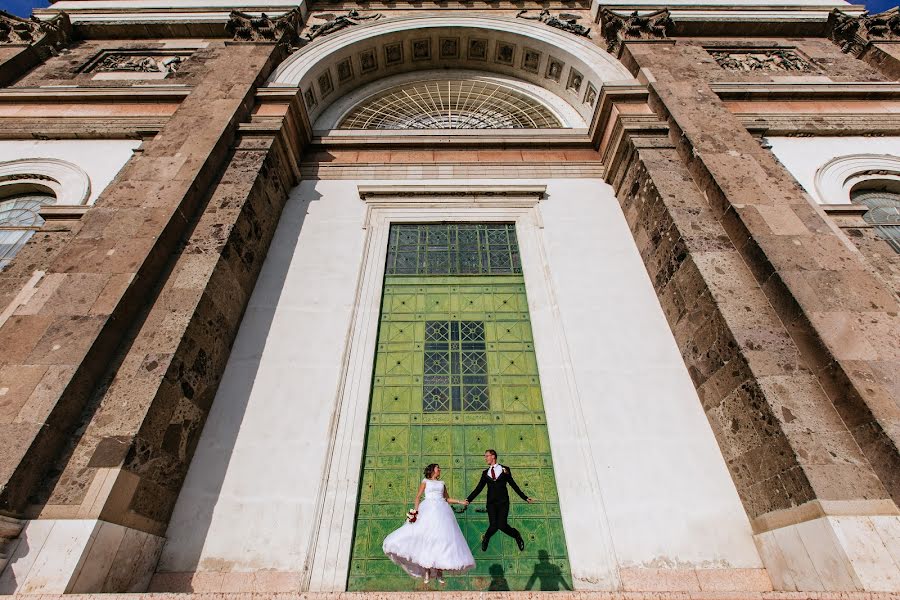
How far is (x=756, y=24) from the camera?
11.5m

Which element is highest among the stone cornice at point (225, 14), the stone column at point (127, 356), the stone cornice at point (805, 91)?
the stone cornice at point (225, 14)

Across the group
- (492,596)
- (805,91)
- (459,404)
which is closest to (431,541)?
(492,596)

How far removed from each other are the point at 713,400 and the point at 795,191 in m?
3.47

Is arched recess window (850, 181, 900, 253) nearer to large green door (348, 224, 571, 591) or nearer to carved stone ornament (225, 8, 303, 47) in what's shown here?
large green door (348, 224, 571, 591)

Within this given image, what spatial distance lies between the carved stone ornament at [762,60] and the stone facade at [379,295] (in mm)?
87

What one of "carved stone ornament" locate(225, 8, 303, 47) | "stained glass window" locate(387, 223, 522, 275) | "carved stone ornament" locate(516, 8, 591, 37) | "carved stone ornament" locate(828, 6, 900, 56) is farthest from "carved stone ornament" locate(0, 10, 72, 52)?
"carved stone ornament" locate(828, 6, 900, 56)

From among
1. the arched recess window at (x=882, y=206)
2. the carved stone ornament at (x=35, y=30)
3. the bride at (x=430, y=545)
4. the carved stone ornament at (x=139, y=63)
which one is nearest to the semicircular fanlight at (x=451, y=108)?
the carved stone ornament at (x=139, y=63)

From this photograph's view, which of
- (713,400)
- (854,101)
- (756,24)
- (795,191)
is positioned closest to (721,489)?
(713,400)

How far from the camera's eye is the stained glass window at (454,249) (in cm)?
731

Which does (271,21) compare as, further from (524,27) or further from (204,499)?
(204,499)

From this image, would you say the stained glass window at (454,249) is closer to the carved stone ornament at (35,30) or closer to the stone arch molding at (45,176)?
the stone arch molding at (45,176)

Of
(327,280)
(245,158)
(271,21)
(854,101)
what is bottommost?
(327,280)

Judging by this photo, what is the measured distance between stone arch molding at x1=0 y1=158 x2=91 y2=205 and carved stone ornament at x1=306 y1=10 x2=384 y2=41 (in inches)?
254

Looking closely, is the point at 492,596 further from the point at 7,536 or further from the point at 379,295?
the point at 379,295
